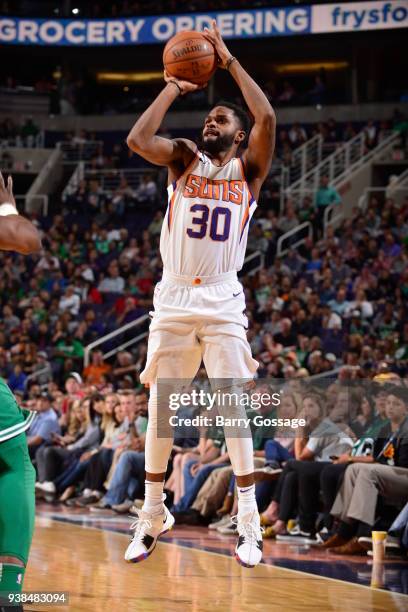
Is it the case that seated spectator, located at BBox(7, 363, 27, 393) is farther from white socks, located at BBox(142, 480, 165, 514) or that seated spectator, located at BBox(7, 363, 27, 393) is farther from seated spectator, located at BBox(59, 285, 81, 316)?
white socks, located at BBox(142, 480, 165, 514)

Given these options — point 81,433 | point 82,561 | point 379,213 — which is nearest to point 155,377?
point 82,561

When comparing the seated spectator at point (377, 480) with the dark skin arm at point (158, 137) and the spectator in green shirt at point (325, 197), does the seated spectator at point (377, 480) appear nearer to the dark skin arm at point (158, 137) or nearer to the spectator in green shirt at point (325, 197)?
the dark skin arm at point (158, 137)

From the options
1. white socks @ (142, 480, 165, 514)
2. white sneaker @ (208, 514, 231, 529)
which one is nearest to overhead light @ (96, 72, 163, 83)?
white sneaker @ (208, 514, 231, 529)

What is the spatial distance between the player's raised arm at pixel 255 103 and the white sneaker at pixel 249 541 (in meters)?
2.09

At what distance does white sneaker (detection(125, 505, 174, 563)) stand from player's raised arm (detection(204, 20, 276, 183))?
2206 mm

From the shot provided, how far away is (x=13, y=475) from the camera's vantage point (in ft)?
13.6

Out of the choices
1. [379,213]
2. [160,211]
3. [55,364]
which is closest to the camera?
[55,364]

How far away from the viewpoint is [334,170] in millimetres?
21781

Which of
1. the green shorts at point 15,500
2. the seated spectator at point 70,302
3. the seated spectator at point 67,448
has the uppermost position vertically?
the green shorts at point 15,500

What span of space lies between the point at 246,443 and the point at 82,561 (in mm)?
2743

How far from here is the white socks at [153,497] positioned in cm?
600

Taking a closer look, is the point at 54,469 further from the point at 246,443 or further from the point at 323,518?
the point at 246,443

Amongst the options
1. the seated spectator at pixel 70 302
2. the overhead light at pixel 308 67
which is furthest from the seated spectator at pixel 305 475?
the overhead light at pixel 308 67

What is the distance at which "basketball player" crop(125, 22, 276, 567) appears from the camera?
5.78 metres
